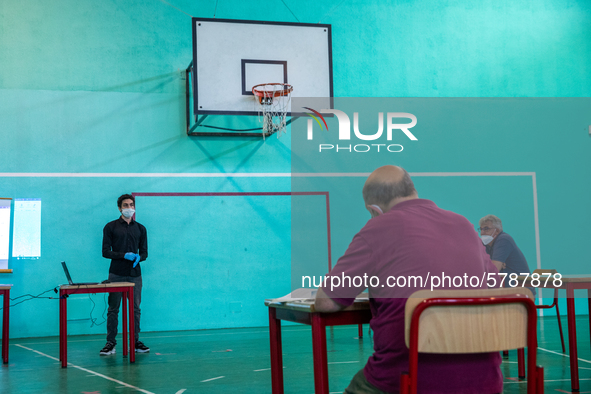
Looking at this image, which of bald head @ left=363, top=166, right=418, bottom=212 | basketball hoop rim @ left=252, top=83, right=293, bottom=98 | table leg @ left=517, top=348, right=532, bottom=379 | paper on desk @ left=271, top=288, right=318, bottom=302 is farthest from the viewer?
basketball hoop rim @ left=252, top=83, right=293, bottom=98

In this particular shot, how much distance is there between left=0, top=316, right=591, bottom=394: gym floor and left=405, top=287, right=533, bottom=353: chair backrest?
196cm

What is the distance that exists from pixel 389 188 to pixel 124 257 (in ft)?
12.5

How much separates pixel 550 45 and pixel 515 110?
1258 millimetres

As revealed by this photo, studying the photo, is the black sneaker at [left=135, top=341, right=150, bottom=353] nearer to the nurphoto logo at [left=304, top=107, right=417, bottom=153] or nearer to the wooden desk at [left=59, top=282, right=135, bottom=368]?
the wooden desk at [left=59, top=282, right=135, bottom=368]

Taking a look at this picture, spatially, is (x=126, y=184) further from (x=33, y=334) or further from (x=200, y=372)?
(x=200, y=372)

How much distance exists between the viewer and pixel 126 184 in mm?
7055

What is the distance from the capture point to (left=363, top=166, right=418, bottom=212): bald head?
77.2 inches

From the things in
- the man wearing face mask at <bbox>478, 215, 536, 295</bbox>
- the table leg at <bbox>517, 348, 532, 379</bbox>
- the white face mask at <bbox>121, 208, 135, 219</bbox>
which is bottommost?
the table leg at <bbox>517, 348, 532, 379</bbox>

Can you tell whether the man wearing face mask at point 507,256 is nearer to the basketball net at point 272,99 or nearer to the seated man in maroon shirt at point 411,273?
the seated man in maroon shirt at point 411,273

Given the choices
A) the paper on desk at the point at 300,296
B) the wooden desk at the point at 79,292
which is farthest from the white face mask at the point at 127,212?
the paper on desk at the point at 300,296

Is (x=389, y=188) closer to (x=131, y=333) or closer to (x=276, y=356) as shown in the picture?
(x=276, y=356)

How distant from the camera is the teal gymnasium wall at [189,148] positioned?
271 inches

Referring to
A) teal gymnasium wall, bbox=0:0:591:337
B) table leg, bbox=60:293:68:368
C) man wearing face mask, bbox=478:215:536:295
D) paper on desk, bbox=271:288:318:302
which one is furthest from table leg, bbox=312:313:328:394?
teal gymnasium wall, bbox=0:0:591:337

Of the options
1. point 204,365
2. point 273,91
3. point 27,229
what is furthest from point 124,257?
point 273,91
